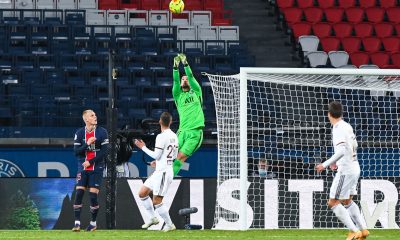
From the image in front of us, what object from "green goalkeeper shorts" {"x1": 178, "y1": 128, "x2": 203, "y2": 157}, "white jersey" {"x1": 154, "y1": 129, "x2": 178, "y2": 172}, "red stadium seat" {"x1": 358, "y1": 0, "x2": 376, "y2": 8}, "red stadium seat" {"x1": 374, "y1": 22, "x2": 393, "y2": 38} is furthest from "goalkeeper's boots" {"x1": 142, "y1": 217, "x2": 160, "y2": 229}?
"red stadium seat" {"x1": 358, "y1": 0, "x2": 376, "y2": 8}

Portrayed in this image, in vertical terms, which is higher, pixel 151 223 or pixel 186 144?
pixel 186 144

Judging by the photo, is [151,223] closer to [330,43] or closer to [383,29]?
[330,43]

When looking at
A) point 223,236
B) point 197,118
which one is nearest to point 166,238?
point 223,236

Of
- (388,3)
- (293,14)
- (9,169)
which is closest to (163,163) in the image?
(9,169)

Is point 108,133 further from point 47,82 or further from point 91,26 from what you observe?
point 91,26

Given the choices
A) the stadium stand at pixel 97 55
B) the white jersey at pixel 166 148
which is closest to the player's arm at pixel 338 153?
the white jersey at pixel 166 148

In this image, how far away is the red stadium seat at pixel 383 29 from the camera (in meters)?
27.9

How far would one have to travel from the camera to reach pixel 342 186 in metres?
13.6

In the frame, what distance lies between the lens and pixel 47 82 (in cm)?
2311

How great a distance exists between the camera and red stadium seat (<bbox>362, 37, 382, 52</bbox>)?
89.3ft

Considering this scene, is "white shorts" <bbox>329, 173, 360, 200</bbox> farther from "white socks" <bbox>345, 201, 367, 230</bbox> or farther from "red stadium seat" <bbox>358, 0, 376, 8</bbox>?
"red stadium seat" <bbox>358, 0, 376, 8</bbox>

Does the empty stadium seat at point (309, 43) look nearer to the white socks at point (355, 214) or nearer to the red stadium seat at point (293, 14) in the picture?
the red stadium seat at point (293, 14)

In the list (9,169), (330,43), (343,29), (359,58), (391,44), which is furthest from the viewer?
(343,29)

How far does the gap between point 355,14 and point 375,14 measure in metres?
0.47
